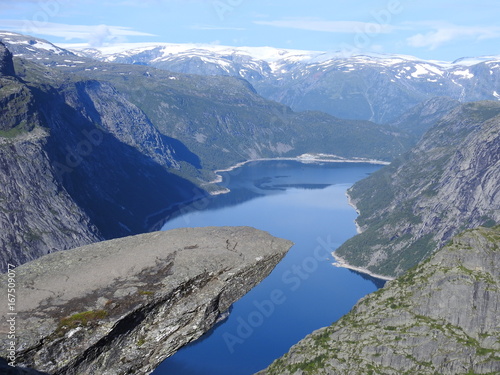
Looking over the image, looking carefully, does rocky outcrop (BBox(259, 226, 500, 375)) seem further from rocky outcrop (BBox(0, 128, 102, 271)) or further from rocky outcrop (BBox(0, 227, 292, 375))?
rocky outcrop (BBox(0, 128, 102, 271))

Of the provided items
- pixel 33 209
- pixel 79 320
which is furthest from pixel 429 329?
pixel 33 209

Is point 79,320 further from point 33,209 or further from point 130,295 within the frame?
point 33,209

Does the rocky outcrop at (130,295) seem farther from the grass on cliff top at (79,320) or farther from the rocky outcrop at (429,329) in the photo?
the rocky outcrop at (429,329)

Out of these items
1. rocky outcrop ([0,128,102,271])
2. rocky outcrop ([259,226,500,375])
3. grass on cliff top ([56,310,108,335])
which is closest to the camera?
grass on cliff top ([56,310,108,335])

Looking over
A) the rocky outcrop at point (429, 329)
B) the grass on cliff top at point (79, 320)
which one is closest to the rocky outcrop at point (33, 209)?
the rocky outcrop at point (429, 329)

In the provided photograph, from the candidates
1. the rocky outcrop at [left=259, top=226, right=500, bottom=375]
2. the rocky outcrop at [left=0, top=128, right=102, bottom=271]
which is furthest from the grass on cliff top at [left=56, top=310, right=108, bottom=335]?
the rocky outcrop at [left=0, top=128, right=102, bottom=271]

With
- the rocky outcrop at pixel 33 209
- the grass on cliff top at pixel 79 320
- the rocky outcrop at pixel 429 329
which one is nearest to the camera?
the grass on cliff top at pixel 79 320

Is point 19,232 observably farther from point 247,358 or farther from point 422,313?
point 422,313
